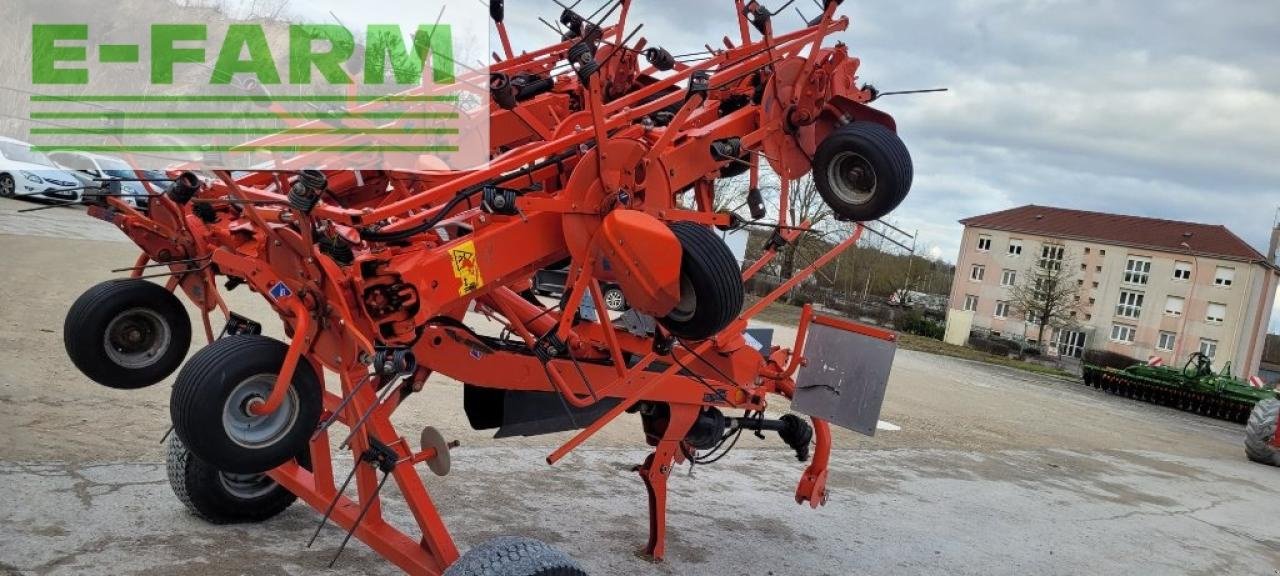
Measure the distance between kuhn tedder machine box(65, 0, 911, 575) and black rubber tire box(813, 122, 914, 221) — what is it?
0.04ft

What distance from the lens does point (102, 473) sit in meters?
5.84

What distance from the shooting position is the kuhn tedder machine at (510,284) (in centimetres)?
389

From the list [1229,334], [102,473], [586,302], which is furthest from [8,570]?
[1229,334]

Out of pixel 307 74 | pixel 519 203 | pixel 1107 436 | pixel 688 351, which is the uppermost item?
pixel 307 74

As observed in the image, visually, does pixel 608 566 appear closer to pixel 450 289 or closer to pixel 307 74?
pixel 450 289

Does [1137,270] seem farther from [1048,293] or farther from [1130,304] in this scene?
[1048,293]

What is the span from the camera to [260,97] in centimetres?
517

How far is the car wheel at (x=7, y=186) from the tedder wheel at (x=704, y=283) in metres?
24.8

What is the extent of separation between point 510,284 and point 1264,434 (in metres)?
16.1

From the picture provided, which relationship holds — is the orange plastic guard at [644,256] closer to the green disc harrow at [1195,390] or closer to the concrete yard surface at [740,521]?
the concrete yard surface at [740,521]

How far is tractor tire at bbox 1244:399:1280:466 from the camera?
16391 mm

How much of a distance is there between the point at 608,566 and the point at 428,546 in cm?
169

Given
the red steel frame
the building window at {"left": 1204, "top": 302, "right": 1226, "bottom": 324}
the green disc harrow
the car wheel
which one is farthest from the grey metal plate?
the building window at {"left": 1204, "top": 302, "right": 1226, "bottom": 324}

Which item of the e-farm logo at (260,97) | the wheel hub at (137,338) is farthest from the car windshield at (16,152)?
the wheel hub at (137,338)
